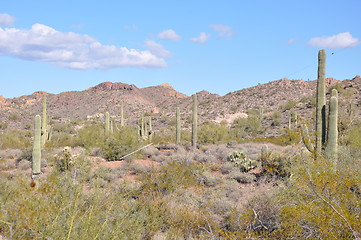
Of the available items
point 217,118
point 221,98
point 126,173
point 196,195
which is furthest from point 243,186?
point 221,98

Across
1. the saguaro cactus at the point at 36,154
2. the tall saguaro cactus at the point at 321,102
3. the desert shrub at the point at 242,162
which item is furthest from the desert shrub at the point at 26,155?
the tall saguaro cactus at the point at 321,102

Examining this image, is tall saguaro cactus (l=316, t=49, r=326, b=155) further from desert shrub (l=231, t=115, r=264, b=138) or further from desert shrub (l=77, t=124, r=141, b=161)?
desert shrub (l=231, t=115, r=264, b=138)

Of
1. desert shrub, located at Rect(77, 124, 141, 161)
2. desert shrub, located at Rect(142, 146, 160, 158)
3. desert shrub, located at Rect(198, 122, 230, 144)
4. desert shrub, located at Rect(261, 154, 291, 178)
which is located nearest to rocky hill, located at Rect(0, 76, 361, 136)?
desert shrub, located at Rect(198, 122, 230, 144)

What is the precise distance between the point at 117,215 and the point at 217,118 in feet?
138

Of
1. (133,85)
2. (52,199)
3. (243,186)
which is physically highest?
(133,85)

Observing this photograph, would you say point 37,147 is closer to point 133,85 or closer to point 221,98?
point 221,98

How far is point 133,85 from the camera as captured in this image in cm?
8738

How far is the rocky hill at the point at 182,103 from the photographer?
144ft

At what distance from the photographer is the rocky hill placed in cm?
4391

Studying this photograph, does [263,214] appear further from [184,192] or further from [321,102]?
[321,102]

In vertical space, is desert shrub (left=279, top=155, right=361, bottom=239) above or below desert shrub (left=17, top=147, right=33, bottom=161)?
above

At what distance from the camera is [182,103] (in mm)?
68938

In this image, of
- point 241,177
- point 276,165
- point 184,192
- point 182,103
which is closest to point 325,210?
point 184,192

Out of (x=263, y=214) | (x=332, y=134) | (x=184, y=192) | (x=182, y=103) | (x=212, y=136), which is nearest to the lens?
(x=263, y=214)
